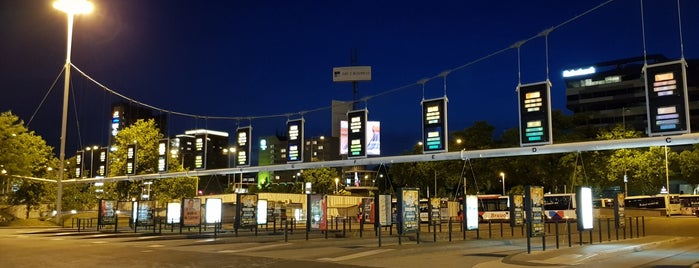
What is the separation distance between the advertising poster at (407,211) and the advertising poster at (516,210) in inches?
142

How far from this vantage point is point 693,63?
3846 inches

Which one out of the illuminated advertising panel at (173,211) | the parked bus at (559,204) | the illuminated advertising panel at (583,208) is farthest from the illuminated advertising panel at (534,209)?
the parked bus at (559,204)

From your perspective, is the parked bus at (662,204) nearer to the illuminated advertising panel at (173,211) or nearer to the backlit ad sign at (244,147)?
the backlit ad sign at (244,147)

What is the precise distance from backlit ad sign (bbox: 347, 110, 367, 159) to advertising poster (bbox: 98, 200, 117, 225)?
17.9 meters

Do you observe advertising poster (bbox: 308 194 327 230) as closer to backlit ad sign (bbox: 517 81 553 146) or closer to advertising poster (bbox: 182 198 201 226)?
advertising poster (bbox: 182 198 201 226)

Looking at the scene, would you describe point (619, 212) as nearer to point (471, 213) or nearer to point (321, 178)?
point (471, 213)

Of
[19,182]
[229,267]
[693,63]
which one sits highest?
[693,63]

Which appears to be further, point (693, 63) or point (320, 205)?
point (693, 63)

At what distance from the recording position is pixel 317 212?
28703 mm

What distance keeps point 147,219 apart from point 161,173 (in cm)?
446

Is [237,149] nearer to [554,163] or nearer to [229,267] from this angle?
[229,267]

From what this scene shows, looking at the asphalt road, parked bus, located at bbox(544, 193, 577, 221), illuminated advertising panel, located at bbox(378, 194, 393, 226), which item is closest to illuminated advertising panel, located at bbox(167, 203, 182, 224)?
the asphalt road

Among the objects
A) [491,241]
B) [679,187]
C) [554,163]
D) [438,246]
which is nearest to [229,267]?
[438,246]

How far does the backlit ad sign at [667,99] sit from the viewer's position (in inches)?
675
